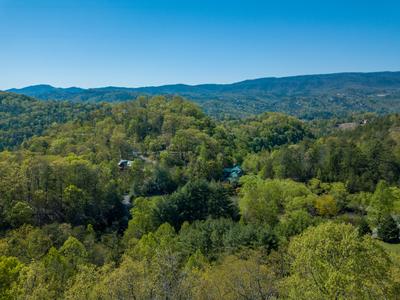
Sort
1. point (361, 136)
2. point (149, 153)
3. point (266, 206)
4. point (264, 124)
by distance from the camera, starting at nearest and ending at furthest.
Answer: point (266, 206)
point (149, 153)
point (361, 136)
point (264, 124)

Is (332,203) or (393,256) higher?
(393,256)

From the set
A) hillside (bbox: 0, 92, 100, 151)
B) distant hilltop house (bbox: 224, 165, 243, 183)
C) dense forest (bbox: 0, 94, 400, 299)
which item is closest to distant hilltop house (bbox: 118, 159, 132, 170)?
dense forest (bbox: 0, 94, 400, 299)

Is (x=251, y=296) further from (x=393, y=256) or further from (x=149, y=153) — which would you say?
(x=149, y=153)

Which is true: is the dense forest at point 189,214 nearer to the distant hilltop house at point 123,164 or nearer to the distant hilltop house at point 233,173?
the distant hilltop house at point 123,164

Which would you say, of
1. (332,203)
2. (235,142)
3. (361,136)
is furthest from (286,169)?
(361,136)

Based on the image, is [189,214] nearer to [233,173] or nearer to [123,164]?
[233,173]

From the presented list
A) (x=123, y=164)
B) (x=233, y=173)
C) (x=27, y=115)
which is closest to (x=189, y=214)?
(x=233, y=173)

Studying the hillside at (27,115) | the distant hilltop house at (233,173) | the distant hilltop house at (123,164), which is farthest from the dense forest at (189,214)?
the hillside at (27,115)
